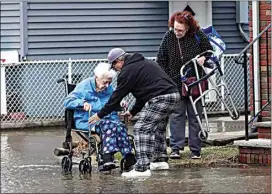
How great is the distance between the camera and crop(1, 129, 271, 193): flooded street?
25.6 feet

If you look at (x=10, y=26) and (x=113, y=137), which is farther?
(x=10, y=26)

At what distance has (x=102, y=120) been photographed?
29.5ft

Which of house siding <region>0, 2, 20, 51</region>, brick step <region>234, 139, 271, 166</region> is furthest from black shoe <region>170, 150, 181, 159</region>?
house siding <region>0, 2, 20, 51</region>

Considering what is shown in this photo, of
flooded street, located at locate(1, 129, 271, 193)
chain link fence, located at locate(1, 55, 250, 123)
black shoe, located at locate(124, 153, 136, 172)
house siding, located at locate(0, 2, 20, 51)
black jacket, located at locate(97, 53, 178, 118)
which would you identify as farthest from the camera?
house siding, located at locate(0, 2, 20, 51)

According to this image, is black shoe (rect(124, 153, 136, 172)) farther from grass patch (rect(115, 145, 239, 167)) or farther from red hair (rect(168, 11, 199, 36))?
red hair (rect(168, 11, 199, 36))

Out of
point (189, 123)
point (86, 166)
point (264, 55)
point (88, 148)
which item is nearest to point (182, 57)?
point (189, 123)

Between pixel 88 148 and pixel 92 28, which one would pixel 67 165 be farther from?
pixel 92 28

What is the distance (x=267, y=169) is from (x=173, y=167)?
1.04m

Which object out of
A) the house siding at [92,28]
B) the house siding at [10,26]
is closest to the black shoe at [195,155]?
the house siding at [92,28]

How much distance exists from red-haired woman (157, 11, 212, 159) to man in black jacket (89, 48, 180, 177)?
937 mm

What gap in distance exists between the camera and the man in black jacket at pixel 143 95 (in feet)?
27.9

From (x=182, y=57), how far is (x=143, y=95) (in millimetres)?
1162

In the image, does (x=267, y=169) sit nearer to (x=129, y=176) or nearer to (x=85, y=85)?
(x=129, y=176)

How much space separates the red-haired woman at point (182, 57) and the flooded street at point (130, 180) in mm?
623
